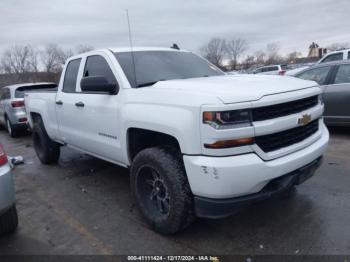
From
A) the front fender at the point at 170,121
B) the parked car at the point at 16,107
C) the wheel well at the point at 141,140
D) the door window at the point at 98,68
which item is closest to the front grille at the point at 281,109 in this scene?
the front fender at the point at 170,121

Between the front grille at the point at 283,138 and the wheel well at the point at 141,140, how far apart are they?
105cm

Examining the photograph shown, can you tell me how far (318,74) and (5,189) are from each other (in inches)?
269

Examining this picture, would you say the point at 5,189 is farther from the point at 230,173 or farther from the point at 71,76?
the point at 71,76

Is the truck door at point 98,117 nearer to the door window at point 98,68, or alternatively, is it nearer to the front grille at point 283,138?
the door window at point 98,68

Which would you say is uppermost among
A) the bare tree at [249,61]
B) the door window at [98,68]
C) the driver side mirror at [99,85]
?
the door window at [98,68]

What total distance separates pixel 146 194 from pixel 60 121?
8.04 ft

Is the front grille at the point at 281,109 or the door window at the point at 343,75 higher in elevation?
the front grille at the point at 281,109

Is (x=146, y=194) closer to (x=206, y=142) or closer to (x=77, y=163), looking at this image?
(x=206, y=142)

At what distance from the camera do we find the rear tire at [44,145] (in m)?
6.29

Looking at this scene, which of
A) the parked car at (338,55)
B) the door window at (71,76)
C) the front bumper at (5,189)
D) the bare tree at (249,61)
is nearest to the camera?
the front bumper at (5,189)

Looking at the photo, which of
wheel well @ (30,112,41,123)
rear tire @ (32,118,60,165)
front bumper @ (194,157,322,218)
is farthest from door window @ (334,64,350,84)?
wheel well @ (30,112,41,123)

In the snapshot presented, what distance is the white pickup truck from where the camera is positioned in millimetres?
2795

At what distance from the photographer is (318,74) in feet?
25.0

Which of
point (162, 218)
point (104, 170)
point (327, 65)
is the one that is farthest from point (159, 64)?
point (327, 65)
